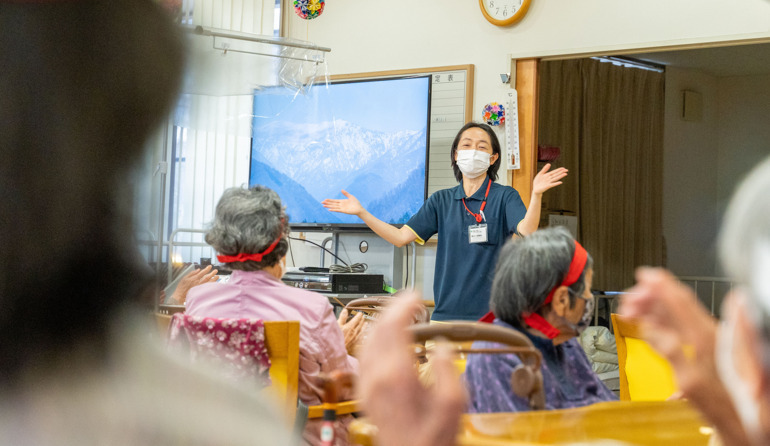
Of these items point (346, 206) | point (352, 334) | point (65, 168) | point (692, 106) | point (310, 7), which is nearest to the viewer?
point (65, 168)

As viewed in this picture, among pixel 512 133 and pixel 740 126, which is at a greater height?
pixel 740 126

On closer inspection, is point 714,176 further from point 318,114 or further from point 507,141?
point 318,114

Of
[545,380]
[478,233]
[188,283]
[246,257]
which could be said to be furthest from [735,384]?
[478,233]

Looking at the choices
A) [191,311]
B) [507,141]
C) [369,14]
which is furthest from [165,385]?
[369,14]

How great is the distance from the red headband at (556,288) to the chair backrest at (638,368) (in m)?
0.62

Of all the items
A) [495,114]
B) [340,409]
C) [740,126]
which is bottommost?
[340,409]

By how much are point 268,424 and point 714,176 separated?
8551mm

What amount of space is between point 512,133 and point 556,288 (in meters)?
3.08

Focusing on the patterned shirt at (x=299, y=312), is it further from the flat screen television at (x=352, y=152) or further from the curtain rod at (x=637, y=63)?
the curtain rod at (x=637, y=63)

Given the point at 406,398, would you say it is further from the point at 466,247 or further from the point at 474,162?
the point at 474,162

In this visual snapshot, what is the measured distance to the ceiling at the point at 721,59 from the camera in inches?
284

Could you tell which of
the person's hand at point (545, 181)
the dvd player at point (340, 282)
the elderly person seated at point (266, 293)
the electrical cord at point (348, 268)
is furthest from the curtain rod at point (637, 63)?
the elderly person seated at point (266, 293)

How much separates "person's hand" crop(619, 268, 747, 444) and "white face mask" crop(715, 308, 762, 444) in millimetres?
11

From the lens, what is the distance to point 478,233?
3594mm
